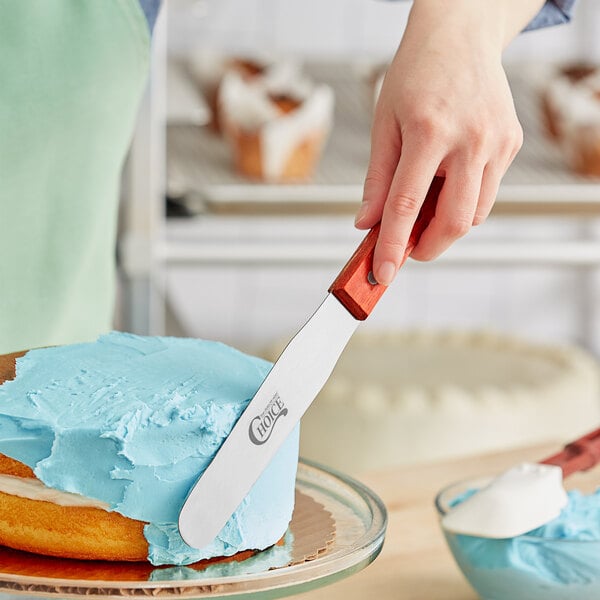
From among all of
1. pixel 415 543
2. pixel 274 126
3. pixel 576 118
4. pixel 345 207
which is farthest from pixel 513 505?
pixel 576 118

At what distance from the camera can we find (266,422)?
452 millimetres

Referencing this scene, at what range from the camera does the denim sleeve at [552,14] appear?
738mm

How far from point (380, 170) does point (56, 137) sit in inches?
11.1

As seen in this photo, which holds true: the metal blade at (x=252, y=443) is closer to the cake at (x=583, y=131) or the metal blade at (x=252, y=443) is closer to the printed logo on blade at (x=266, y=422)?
the printed logo on blade at (x=266, y=422)

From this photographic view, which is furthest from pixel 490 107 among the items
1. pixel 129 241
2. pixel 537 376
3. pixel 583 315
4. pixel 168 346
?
pixel 583 315

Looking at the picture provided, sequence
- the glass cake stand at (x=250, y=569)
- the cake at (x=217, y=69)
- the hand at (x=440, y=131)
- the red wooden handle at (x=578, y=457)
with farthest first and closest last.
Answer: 1. the cake at (x=217, y=69)
2. the red wooden handle at (x=578, y=457)
3. the hand at (x=440, y=131)
4. the glass cake stand at (x=250, y=569)

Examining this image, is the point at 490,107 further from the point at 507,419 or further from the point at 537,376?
the point at 537,376

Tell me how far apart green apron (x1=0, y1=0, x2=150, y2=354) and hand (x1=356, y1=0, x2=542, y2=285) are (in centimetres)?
25

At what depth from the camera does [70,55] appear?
74 cm

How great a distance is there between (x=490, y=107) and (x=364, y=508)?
8.1 inches

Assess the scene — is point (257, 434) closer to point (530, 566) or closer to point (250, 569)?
point (250, 569)

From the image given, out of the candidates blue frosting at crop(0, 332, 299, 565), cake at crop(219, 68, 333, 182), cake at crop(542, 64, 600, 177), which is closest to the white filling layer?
blue frosting at crop(0, 332, 299, 565)

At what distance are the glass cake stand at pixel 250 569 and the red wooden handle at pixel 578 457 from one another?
6.3 inches

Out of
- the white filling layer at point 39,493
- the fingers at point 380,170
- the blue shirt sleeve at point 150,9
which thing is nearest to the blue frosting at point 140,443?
the white filling layer at point 39,493
